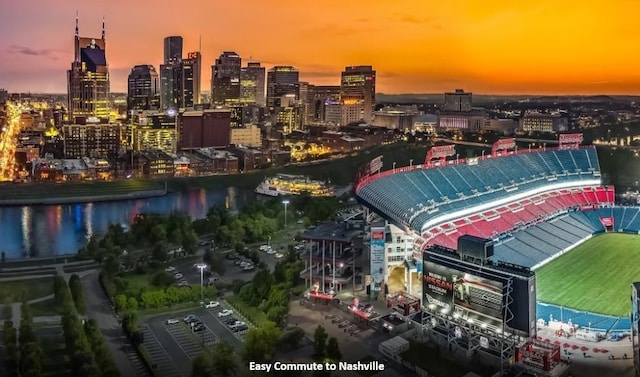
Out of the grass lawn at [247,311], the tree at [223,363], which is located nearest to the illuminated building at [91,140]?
the grass lawn at [247,311]

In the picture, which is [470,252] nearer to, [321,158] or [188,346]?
[188,346]

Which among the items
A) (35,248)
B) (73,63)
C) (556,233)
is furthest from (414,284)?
(73,63)

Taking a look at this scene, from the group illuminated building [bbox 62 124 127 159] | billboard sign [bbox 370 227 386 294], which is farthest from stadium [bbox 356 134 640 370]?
illuminated building [bbox 62 124 127 159]

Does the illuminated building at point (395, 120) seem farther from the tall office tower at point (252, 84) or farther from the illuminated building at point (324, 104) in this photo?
the tall office tower at point (252, 84)

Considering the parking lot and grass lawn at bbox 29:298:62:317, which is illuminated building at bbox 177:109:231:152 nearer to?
grass lawn at bbox 29:298:62:317

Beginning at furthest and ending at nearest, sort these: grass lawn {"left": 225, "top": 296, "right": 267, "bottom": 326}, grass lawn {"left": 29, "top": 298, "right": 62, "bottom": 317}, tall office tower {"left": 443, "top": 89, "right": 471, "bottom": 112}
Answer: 1. tall office tower {"left": 443, "top": 89, "right": 471, "bottom": 112}
2. grass lawn {"left": 29, "top": 298, "right": 62, "bottom": 317}
3. grass lawn {"left": 225, "top": 296, "right": 267, "bottom": 326}

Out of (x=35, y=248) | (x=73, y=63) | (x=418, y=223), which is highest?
(x=73, y=63)
